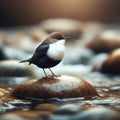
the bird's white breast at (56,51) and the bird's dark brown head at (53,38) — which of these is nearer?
the bird's white breast at (56,51)

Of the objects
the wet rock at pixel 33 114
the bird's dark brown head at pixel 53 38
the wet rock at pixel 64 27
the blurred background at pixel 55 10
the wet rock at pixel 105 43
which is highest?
the blurred background at pixel 55 10

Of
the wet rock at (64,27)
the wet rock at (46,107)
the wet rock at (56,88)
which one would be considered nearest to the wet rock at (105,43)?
the wet rock at (64,27)

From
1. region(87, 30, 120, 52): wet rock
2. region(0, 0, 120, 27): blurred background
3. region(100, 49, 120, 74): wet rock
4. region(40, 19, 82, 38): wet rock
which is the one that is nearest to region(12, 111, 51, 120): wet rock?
region(100, 49, 120, 74): wet rock

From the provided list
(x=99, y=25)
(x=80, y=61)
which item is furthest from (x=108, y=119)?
(x=99, y=25)

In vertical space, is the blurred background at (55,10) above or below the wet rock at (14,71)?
above

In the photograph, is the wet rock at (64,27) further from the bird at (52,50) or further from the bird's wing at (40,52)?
the bird at (52,50)

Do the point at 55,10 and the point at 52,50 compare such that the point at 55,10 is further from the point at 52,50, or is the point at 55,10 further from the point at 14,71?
the point at 52,50

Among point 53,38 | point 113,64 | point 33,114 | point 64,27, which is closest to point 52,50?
point 53,38

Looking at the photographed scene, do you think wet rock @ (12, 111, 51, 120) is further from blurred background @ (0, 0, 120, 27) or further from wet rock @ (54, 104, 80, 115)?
blurred background @ (0, 0, 120, 27)
